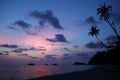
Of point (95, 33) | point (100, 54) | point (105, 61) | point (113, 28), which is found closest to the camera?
point (113, 28)

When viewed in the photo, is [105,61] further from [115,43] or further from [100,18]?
[100,18]

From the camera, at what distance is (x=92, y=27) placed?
5894cm

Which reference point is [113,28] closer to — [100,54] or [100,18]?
[100,18]

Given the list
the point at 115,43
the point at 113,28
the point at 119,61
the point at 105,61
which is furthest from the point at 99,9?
the point at 105,61

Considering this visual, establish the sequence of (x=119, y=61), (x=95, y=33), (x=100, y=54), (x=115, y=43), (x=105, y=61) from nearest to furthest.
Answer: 1. (x=115, y=43)
2. (x=95, y=33)
3. (x=119, y=61)
4. (x=105, y=61)
5. (x=100, y=54)

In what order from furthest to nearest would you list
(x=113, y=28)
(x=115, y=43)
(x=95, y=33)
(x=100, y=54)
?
(x=100, y=54) < (x=95, y=33) < (x=115, y=43) < (x=113, y=28)

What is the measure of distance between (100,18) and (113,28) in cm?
393

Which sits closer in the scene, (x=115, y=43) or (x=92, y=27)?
(x=115, y=43)

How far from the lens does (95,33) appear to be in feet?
190

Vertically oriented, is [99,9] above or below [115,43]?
above

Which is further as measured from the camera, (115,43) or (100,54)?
(100,54)

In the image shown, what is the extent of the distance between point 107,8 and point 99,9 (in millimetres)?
2015

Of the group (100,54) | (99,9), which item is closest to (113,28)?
(99,9)

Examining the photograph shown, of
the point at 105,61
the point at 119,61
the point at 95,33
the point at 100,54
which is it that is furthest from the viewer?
the point at 100,54
